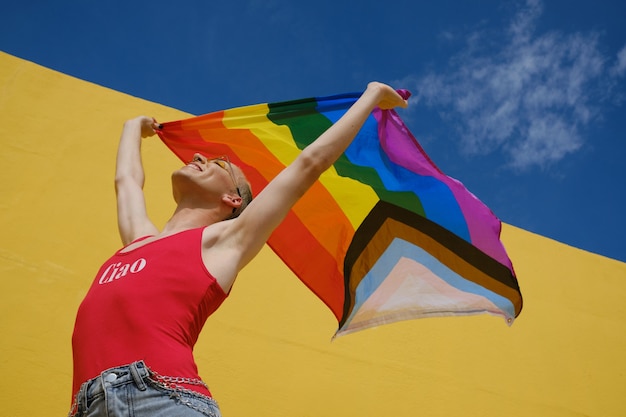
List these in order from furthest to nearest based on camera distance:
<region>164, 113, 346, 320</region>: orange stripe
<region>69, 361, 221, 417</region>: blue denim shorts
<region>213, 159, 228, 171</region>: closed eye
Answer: <region>164, 113, 346, 320</region>: orange stripe → <region>213, 159, 228, 171</region>: closed eye → <region>69, 361, 221, 417</region>: blue denim shorts

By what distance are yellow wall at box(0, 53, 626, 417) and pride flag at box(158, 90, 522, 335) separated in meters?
0.83

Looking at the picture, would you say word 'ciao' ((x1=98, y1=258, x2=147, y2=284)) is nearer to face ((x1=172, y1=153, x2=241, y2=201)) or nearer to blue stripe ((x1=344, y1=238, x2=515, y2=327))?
face ((x1=172, y1=153, x2=241, y2=201))

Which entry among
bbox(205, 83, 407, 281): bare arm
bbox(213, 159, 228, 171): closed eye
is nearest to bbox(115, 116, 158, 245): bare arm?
bbox(213, 159, 228, 171): closed eye

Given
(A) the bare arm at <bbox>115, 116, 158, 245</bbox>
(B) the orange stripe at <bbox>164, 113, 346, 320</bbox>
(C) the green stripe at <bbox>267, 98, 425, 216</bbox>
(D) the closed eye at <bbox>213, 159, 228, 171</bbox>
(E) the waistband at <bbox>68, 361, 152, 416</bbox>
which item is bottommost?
(E) the waistband at <bbox>68, 361, 152, 416</bbox>

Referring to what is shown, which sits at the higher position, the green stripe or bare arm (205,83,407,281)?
the green stripe

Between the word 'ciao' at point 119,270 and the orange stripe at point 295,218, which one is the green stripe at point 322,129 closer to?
the orange stripe at point 295,218

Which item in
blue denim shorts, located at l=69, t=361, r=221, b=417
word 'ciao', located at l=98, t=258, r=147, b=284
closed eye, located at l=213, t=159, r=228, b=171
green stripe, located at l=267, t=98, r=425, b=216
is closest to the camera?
blue denim shorts, located at l=69, t=361, r=221, b=417

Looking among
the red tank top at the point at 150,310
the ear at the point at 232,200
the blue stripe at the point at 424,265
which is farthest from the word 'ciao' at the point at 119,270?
the blue stripe at the point at 424,265

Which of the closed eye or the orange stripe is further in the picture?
the orange stripe

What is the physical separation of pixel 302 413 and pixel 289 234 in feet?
3.19

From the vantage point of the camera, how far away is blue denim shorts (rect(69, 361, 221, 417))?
1166 millimetres

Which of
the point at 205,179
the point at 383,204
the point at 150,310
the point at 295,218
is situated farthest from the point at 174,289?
the point at 383,204

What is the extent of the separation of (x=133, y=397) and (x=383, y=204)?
4.54 ft

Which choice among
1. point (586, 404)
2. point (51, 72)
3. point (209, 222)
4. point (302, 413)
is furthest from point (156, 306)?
point (586, 404)
